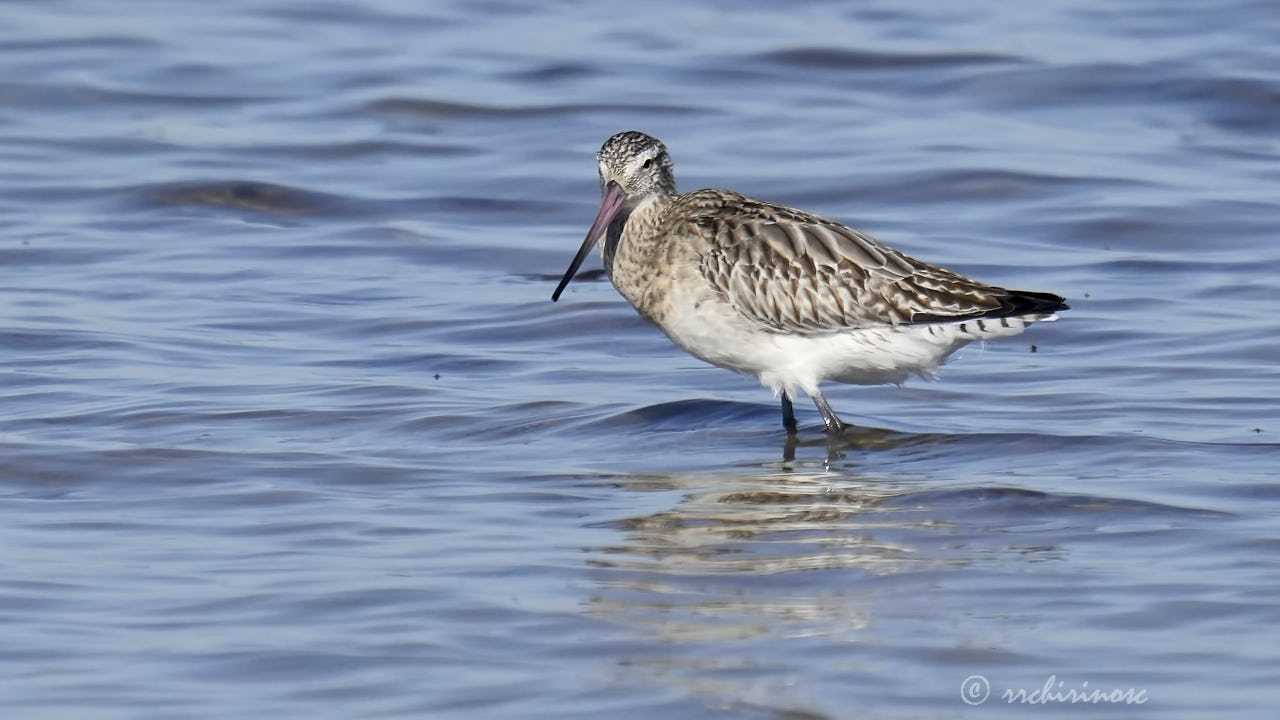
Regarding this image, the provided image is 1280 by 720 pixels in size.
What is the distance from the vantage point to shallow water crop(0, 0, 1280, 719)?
21.1 ft

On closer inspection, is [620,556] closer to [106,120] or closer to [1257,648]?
[1257,648]

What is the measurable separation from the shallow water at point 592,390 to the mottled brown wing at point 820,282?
0.61 metres

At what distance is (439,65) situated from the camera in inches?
778

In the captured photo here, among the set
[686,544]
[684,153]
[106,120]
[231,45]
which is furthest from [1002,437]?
[231,45]

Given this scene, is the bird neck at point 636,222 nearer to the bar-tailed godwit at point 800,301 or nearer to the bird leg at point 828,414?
the bar-tailed godwit at point 800,301

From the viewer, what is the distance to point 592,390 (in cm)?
1064

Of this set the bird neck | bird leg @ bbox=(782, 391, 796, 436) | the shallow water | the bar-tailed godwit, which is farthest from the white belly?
the bird neck

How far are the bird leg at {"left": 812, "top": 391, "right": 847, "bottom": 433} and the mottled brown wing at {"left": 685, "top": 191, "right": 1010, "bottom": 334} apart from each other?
31 cm

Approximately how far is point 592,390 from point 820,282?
148cm

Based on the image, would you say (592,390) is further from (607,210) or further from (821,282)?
(821,282)

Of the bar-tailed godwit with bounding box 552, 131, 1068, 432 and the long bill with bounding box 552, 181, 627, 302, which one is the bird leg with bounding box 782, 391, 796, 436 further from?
the long bill with bounding box 552, 181, 627, 302

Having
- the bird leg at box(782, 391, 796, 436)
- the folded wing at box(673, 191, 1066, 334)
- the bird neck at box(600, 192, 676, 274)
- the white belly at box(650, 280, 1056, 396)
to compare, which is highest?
the bird neck at box(600, 192, 676, 274)

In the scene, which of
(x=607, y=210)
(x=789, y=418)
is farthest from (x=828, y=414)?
(x=607, y=210)

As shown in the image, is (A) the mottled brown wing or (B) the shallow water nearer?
(B) the shallow water
